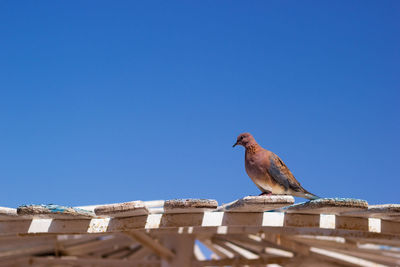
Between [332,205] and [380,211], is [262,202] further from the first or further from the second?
[380,211]

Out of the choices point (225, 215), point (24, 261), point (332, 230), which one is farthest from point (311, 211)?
point (24, 261)

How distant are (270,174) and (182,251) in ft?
4.93

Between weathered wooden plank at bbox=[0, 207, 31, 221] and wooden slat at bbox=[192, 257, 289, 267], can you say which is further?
wooden slat at bbox=[192, 257, 289, 267]

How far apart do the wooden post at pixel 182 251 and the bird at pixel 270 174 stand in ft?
3.78

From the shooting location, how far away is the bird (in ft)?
18.4

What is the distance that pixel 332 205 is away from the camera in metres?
4.12

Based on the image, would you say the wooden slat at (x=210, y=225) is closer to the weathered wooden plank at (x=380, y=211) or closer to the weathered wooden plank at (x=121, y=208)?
the weathered wooden plank at (x=380, y=211)

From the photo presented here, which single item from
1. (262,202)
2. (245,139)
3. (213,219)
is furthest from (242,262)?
(262,202)

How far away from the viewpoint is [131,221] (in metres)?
4.62

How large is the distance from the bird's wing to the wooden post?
1.39 meters

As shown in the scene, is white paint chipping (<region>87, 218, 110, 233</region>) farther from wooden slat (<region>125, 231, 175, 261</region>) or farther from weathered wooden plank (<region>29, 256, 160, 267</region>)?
weathered wooden plank (<region>29, 256, 160, 267</region>)

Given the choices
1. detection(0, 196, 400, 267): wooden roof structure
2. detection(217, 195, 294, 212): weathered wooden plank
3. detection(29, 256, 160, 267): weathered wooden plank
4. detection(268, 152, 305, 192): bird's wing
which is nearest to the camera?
detection(217, 195, 294, 212): weathered wooden plank

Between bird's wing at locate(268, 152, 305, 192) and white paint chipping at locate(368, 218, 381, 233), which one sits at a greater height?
bird's wing at locate(268, 152, 305, 192)

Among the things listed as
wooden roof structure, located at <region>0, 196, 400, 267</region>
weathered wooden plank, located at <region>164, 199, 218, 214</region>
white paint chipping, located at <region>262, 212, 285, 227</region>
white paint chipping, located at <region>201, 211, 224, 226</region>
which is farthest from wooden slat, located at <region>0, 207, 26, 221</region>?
white paint chipping, located at <region>262, 212, 285, 227</region>
